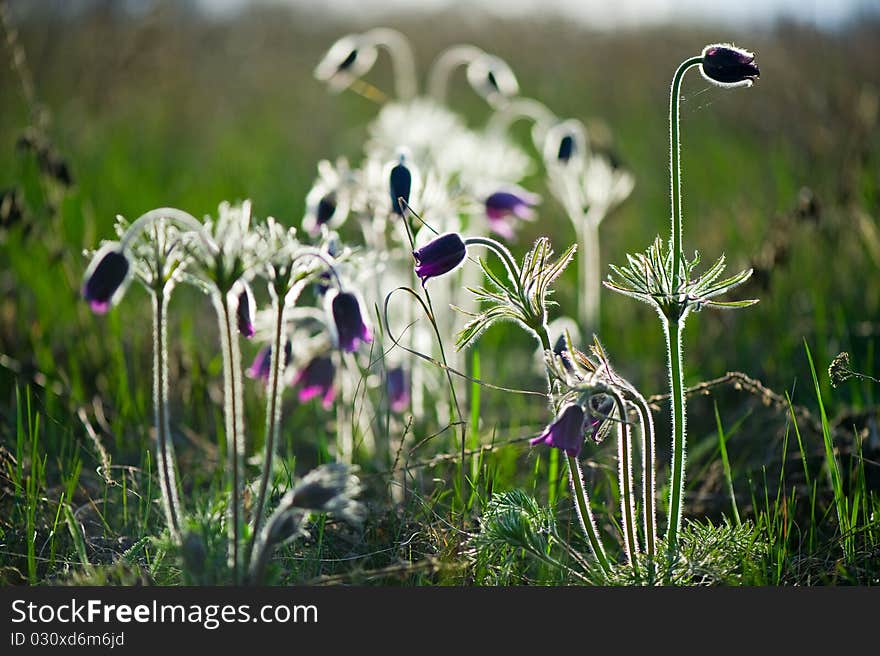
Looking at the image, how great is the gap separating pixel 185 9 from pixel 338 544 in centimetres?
859

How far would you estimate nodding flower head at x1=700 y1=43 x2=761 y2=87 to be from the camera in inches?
71.0

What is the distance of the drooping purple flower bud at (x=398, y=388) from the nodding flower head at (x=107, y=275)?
1327 millimetres

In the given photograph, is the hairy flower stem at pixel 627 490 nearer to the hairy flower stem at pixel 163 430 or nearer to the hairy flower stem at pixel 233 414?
the hairy flower stem at pixel 233 414

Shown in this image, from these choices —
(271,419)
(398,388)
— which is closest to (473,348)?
(398,388)

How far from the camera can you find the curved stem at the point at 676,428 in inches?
69.5

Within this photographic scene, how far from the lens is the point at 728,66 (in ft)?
5.93

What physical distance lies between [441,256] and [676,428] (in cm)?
54

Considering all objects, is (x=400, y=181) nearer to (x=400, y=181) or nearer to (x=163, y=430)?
(x=400, y=181)

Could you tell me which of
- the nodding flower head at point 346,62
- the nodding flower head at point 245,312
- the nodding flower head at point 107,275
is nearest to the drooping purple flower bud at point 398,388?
the nodding flower head at point 346,62

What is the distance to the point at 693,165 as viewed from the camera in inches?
246

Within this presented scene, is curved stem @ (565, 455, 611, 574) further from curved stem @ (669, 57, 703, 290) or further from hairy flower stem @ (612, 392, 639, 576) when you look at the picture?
curved stem @ (669, 57, 703, 290)

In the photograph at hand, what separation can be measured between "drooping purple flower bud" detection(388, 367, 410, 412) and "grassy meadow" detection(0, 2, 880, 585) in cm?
10

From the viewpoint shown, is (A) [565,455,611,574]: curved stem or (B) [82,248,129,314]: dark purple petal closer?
(B) [82,248,129,314]: dark purple petal

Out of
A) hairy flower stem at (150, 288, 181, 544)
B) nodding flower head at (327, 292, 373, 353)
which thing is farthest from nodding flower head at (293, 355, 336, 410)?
hairy flower stem at (150, 288, 181, 544)
